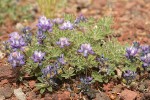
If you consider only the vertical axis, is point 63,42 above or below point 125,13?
below

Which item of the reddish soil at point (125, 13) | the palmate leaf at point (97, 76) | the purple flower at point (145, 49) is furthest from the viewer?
the reddish soil at point (125, 13)

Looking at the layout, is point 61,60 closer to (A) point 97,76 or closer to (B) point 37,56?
(B) point 37,56

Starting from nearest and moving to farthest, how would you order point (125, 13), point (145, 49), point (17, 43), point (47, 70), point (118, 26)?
point (47, 70) < point (17, 43) < point (145, 49) < point (118, 26) < point (125, 13)

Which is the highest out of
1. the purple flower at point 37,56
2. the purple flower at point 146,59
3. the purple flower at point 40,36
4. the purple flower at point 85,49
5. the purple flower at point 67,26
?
the purple flower at point 67,26

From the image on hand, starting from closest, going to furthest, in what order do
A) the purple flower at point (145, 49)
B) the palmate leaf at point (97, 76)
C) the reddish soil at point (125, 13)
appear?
the palmate leaf at point (97, 76) < the purple flower at point (145, 49) < the reddish soil at point (125, 13)

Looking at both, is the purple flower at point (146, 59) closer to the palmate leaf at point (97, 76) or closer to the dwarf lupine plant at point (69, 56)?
the dwarf lupine plant at point (69, 56)

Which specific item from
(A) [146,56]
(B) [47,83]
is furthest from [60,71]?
(A) [146,56]

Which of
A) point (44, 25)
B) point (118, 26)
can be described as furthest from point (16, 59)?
point (118, 26)

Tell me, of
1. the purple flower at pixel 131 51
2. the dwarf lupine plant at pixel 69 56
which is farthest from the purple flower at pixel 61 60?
the purple flower at pixel 131 51

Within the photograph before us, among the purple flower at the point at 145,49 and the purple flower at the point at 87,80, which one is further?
the purple flower at the point at 145,49

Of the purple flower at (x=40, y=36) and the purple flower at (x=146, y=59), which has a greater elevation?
the purple flower at (x=40, y=36)
